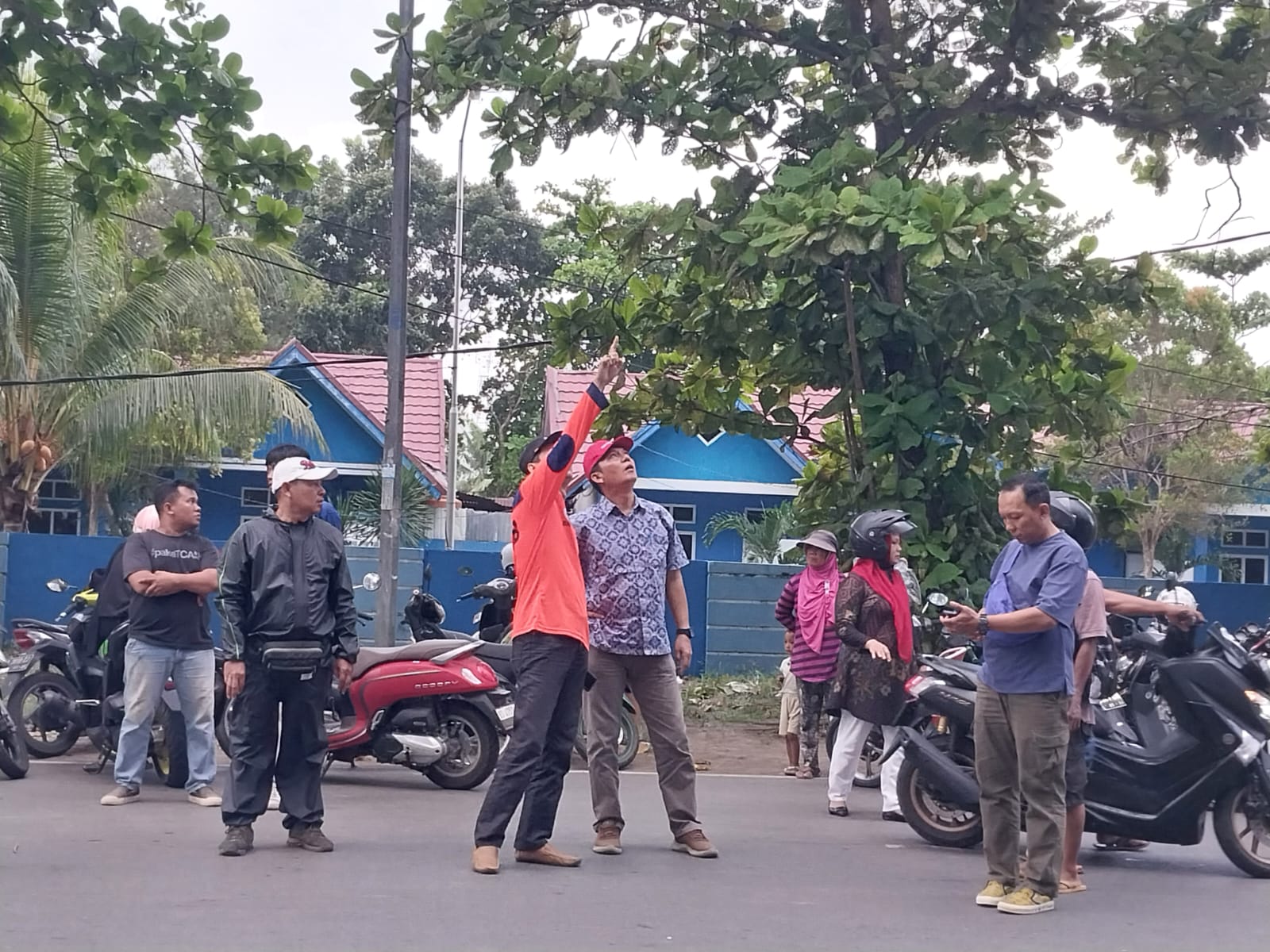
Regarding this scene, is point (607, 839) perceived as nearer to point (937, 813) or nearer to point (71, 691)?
point (937, 813)

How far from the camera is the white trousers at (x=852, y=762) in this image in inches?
341

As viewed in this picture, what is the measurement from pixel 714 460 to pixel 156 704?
1792 centimetres

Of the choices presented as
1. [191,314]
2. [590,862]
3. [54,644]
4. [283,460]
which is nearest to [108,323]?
[191,314]

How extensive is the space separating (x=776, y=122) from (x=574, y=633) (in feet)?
21.6

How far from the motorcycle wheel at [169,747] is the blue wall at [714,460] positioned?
16.9 metres

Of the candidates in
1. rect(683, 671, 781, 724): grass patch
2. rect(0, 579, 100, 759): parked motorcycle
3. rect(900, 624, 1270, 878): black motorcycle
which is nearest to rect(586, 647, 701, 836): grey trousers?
rect(900, 624, 1270, 878): black motorcycle

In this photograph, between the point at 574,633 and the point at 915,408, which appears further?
the point at 915,408

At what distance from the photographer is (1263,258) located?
28.6m

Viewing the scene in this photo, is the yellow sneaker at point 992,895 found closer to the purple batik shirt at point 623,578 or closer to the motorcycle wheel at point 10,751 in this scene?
the purple batik shirt at point 623,578

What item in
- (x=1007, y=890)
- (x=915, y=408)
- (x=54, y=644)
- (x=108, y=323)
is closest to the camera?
(x=1007, y=890)

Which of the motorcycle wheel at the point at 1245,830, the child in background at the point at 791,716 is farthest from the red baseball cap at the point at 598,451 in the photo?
the child in background at the point at 791,716

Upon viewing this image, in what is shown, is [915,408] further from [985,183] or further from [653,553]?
[653,553]

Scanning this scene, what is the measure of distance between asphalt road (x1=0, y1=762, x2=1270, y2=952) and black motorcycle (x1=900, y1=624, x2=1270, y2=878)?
229 mm

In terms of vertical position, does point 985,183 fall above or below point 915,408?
above
